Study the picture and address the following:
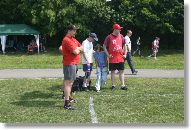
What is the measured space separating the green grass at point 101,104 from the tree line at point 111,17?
19939mm

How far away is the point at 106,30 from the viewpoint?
35.3 meters

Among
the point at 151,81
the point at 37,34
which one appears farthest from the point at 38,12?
the point at 151,81

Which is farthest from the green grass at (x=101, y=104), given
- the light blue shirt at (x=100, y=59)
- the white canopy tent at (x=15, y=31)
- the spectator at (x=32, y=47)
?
the white canopy tent at (x=15, y=31)

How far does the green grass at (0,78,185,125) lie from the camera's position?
27.2 ft

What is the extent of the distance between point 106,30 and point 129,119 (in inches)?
1078

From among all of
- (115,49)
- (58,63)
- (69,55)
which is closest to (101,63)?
(115,49)

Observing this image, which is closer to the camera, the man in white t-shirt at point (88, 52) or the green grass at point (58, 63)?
the man in white t-shirt at point (88, 52)

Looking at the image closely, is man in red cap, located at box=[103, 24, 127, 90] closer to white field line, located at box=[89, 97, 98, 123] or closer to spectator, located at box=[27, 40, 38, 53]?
white field line, located at box=[89, 97, 98, 123]

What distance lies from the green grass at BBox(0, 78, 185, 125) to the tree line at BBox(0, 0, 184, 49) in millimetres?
19939

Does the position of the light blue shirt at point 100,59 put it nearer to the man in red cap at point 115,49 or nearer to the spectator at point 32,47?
the man in red cap at point 115,49

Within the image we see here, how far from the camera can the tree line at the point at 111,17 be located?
32.8 m

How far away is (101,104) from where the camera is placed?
386 inches

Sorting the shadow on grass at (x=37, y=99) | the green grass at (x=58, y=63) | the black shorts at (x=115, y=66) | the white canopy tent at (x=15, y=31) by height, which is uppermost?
the white canopy tent at (x=15, y=31)

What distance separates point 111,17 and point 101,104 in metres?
24.8
